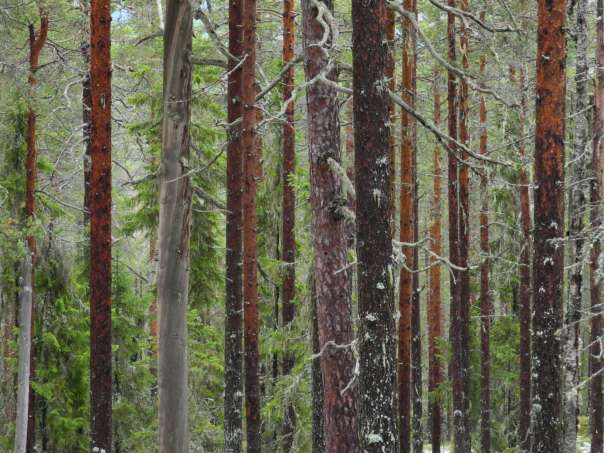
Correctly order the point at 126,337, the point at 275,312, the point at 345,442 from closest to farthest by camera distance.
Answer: the point at 345,442 < the point at 126,337 < the point at 275,312

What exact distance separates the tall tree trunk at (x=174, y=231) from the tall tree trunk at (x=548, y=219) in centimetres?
545

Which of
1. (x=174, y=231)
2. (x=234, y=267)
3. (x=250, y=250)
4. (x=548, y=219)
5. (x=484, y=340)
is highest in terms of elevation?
(x=548, y=219)

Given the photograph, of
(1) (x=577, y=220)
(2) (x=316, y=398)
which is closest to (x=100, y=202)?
(2) (x=316, y=398)

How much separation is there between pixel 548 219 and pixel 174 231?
5677 millimetres

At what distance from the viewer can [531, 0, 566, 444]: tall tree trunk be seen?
9805mm

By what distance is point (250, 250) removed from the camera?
46.6 ft

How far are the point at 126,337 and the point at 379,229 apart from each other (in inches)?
449

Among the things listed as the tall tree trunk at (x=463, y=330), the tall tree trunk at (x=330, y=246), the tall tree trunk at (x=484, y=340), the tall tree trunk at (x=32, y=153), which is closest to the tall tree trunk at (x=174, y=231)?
the tall tree trunk at (x=330, y=246)

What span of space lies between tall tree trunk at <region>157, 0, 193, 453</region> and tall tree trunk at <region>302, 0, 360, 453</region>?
1.51 m

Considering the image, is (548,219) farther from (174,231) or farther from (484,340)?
(484,340)

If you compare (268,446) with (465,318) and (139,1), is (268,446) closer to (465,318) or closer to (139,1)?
(465,318)

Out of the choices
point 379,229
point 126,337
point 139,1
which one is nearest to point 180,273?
point 379,229

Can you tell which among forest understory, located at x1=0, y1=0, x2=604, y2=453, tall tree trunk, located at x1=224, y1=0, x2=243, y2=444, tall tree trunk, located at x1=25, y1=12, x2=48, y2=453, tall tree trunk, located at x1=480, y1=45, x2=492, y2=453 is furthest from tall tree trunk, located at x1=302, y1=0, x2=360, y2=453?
tall tree trunk, located at x1=480, y1=45, x2=492, y2=453

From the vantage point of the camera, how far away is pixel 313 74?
777cm
